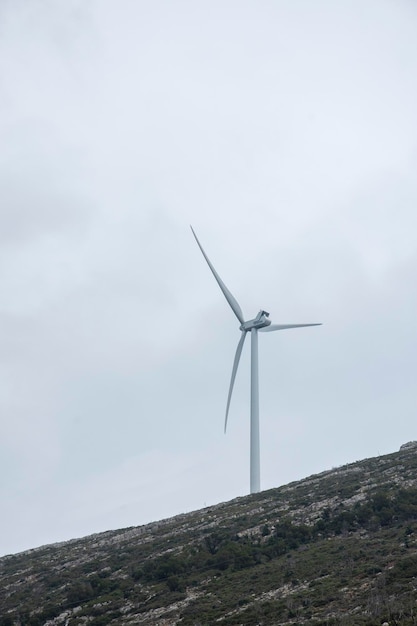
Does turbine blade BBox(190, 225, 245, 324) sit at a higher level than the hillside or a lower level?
higher

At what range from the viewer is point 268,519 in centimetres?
5916

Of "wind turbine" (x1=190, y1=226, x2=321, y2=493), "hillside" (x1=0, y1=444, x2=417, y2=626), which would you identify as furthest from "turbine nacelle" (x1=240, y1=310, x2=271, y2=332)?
"hillside" (x1=0, y1=444, x2=417, y2=626)

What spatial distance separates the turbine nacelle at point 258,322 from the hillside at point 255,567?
22746mm

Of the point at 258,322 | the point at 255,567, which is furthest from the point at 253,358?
the point at 255,567

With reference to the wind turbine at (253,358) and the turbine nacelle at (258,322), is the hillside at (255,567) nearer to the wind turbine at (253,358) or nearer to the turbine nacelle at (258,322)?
the wind turbine at (253,358)

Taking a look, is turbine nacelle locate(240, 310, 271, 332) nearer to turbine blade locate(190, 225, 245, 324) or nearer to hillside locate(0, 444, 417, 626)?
turbine blade locate(190, 225, 245, 324)

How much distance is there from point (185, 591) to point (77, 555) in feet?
73.9

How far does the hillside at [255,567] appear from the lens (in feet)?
121

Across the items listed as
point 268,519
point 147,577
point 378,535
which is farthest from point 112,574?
point 378,535

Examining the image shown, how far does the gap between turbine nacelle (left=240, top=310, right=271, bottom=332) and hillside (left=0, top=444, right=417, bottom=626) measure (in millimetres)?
22746

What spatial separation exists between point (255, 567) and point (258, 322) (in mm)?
45655

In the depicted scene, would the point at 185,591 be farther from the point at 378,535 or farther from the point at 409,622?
the point at 409,622

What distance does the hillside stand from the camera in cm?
3678

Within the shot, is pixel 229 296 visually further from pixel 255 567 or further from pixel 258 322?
pixel 255 567
